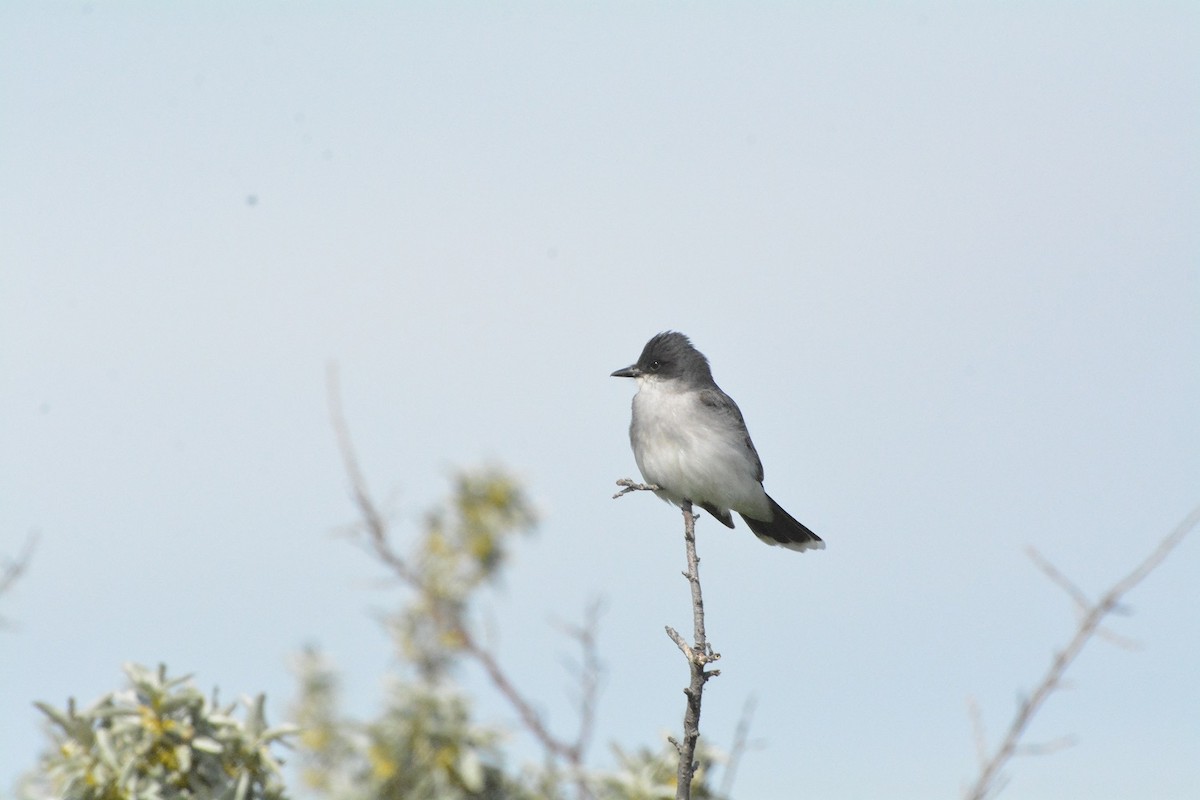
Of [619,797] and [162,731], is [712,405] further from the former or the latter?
[162,731]

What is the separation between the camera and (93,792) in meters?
4.84

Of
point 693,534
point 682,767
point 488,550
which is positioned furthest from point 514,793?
point 488,550

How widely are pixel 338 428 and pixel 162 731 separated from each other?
2.18 meters

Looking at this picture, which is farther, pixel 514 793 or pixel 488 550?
pixel 488 550

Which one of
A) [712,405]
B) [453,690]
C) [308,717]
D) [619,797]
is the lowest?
[619,797]

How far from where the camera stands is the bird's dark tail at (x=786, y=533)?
9.88m

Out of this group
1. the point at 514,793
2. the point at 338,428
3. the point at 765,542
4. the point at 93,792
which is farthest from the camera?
the point at 765,542

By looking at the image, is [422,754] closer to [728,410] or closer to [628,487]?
[628,487]

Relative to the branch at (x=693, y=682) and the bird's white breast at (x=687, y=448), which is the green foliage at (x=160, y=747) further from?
the bird's white breast at (x=687, y=448)

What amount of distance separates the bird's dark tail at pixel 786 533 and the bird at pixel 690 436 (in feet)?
0.53

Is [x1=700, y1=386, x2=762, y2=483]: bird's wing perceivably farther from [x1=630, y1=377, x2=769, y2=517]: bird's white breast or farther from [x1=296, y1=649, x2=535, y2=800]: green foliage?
[x1=296, y1=649, x2=535, y2=800]: green foliage

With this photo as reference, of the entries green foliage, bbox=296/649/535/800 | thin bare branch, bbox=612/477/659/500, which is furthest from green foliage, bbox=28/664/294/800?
thin bare branch, bbox=612/477/659/500

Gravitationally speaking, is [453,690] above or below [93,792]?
above

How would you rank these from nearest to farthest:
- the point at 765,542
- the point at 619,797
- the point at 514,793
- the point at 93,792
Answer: the point at 93,792 < the point at 619,797 < the point at 514,793 < the point at 765,542
